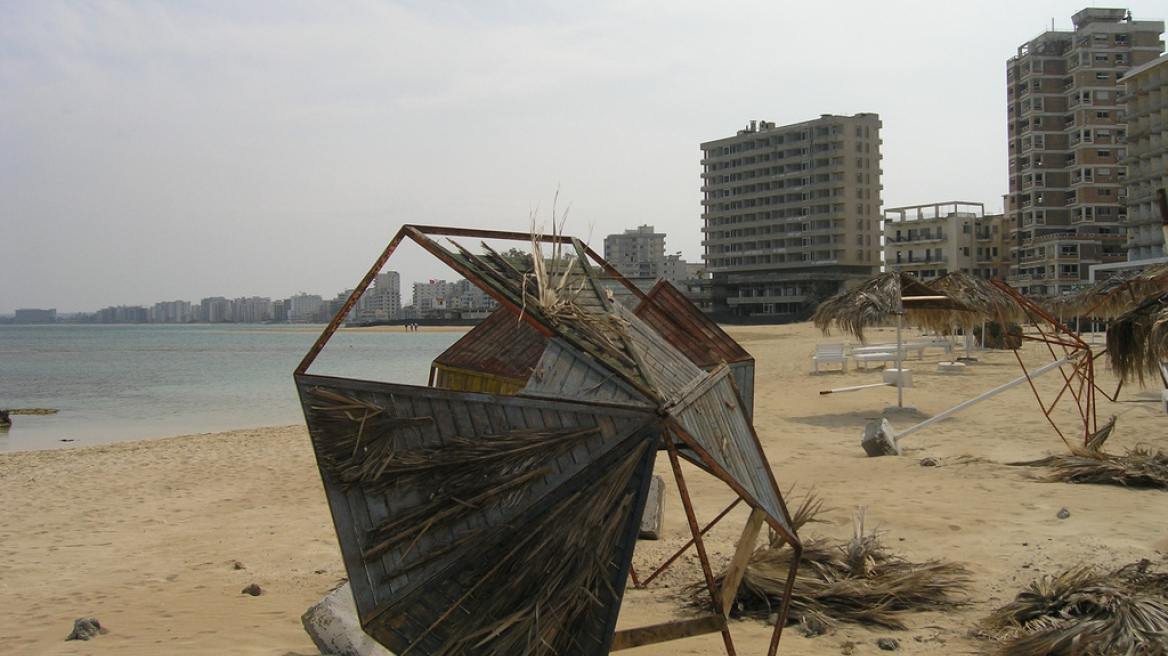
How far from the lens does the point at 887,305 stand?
12.8m

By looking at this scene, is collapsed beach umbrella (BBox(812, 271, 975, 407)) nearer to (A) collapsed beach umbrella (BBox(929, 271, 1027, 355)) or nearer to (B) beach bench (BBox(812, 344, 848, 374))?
(A) collapsed beach umbrella (BBox(929, 271, 1027, 355))

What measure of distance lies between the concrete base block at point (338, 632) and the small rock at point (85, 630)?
1445mm

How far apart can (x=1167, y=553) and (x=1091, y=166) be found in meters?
69.7

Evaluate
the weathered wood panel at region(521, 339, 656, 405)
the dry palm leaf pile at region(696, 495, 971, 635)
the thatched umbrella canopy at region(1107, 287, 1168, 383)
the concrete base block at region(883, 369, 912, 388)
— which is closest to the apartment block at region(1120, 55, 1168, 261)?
the concrete base block at region(883, 369, 912, 388)

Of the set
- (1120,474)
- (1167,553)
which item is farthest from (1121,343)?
(1167,553)

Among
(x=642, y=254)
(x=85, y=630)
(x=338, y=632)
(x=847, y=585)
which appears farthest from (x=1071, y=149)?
(x=642, y=254)

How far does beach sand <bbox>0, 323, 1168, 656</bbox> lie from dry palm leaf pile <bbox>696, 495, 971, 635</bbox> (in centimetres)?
12

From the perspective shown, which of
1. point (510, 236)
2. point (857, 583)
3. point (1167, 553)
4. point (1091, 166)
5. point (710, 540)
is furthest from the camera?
point (1091, 166)

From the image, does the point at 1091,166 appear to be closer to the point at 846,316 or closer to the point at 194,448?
the point at 846,316

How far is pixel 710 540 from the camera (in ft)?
20.5

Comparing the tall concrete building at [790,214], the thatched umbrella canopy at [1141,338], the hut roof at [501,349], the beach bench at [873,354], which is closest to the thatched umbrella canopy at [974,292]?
the thatched umbrella canopy at [1141,338]

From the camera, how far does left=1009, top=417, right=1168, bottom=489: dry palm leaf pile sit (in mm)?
7328

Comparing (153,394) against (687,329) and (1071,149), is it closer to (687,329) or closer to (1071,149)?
(687,329)

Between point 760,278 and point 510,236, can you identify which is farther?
point 760,278
